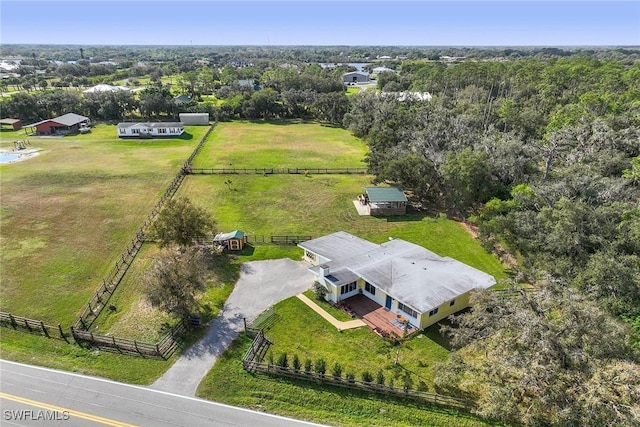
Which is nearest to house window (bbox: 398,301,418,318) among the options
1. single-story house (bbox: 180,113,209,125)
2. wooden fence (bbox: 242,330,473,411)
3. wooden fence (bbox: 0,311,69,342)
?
wooden fence (bbox: 242,330,473,411)

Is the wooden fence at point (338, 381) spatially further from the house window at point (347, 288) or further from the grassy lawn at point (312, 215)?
the grassy lawn at point (312, 215)

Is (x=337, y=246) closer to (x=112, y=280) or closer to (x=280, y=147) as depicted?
(x=112, y=280)

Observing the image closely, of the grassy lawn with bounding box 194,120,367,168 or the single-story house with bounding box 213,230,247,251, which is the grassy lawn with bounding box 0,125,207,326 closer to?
the grassy lawn with bounding box 194,120,367,168

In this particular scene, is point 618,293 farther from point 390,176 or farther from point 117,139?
point 117,139

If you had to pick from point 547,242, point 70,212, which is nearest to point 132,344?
point 70,212

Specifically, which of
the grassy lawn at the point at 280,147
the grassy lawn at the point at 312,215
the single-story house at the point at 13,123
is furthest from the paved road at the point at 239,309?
the single-story house at the point at 13,123

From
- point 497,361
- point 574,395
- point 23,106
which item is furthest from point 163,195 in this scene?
point 23,106
